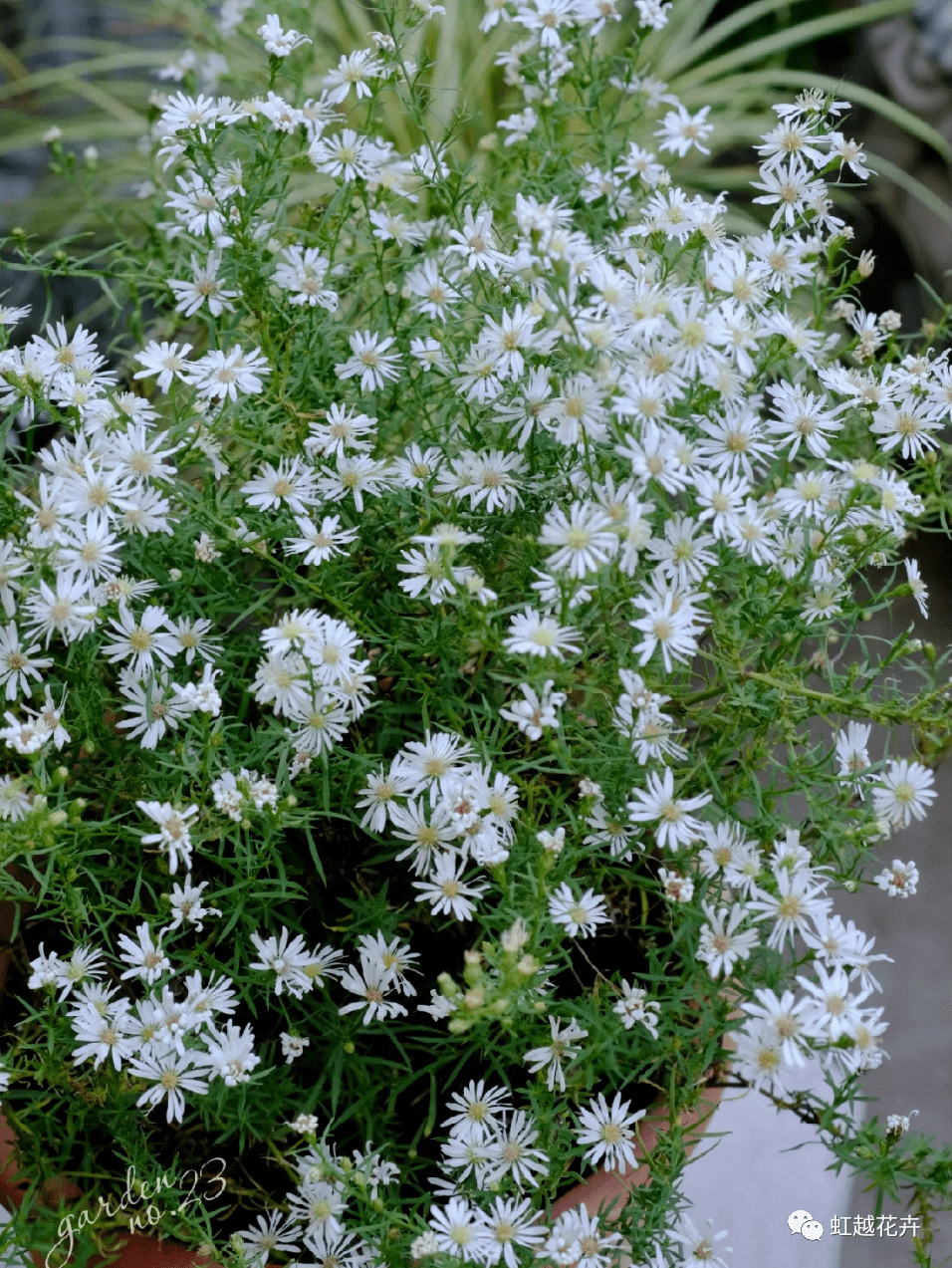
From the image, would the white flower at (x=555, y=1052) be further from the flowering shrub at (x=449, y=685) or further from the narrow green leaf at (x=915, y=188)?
the narrow green leaf at (x=915, y=188)

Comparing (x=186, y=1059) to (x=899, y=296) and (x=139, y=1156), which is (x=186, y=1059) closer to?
(x=139, y=1156)

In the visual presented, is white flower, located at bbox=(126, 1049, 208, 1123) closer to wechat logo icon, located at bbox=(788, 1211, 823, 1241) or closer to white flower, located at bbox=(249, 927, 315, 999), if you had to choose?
white flower, located at bbox=(249, 927, 315, 999)

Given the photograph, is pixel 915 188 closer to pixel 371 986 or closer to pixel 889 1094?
pixel 889 1094

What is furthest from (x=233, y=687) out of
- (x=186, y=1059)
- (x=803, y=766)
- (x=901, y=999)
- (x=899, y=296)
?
(x=899, y=296)

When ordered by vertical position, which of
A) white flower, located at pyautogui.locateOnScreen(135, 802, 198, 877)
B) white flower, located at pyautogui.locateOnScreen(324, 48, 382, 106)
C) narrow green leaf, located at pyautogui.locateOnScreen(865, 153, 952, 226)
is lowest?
Result: white flower, located at pyautogui.locateOnScreen(135, 802, 198, 877)

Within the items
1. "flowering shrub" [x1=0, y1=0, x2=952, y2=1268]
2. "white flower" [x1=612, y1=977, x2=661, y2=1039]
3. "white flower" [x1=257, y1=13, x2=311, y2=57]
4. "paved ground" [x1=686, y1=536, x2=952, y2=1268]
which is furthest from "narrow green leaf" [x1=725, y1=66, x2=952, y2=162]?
"white flower" [x1=612, y1=977, x2=661, y2=1039]

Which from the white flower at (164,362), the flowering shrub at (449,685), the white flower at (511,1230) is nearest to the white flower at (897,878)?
the flowering shrub at (449,685)
